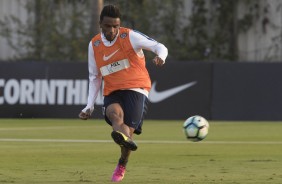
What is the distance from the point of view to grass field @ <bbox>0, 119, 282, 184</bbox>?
39.0 feet

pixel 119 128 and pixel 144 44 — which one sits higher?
pixel 144 44

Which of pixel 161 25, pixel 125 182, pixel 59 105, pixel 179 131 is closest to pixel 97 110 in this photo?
pixel 59 105

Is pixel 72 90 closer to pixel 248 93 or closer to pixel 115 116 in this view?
pixel 248 93

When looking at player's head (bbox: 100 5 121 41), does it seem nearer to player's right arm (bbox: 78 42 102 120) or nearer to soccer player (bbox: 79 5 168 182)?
soccer player (bbox: 79 5 168 182)

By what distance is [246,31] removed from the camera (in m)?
36.4

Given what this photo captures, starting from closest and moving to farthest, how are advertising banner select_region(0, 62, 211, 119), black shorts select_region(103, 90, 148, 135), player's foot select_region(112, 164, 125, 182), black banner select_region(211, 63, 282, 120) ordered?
black shorts select_region(103, 90, 148, 135) → player's foot select_region(112, 164, 125, 182) → black banner select_region(211, 63, 282, 120) → advertising banner select_region(0, 62, 211, 119)

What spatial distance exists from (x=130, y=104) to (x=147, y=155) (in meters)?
4.37

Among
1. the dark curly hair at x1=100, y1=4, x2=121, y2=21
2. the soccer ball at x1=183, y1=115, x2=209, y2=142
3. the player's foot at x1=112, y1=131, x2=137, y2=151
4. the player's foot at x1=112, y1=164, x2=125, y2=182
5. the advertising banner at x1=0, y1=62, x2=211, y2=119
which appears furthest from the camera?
the advertising banner at x1=0, y1=62, x2=211, y2=119

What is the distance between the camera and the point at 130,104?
36.9 ft

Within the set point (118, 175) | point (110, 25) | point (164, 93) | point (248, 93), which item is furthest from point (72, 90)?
point (110, 25)

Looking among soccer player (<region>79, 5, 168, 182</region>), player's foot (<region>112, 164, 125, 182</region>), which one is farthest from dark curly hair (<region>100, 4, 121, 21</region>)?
player's foot (<region>112, 164, 125, 182</region>)

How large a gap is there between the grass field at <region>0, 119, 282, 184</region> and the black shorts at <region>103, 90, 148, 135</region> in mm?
730

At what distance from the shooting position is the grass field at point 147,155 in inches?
468

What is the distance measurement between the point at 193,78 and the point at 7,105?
5.35m
